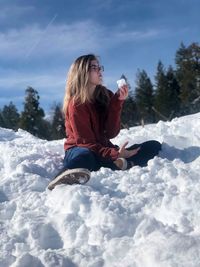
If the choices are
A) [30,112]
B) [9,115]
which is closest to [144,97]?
[30,112]

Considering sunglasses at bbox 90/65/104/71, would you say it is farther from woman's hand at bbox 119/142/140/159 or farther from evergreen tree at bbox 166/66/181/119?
evergreen tree at bbox 166/66/181/119

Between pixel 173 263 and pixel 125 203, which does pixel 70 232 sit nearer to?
pixel 125 203

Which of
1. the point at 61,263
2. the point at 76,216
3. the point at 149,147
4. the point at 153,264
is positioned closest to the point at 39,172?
the point at 149,147

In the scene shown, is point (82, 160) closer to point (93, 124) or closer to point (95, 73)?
point (93, 124)

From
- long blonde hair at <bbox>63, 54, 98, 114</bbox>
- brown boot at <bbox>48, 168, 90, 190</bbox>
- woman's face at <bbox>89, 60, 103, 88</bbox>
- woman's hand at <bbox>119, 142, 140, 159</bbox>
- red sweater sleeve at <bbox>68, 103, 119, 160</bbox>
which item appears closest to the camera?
brown boot at <bbox>48, 168, 90, 190</bbox>

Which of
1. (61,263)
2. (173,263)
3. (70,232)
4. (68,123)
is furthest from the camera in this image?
(68,123)

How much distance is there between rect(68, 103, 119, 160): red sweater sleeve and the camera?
486 centimetres

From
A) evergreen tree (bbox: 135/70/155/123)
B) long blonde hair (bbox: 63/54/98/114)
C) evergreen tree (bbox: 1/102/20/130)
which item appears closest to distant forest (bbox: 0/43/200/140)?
evergreen tree (bbox: 135/70/155/123)

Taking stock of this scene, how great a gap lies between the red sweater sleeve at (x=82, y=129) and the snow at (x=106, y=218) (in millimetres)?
522

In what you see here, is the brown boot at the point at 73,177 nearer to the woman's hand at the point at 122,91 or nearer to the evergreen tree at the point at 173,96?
the woman's hand at the point at 122,91

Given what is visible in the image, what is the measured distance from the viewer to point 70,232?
3266mm

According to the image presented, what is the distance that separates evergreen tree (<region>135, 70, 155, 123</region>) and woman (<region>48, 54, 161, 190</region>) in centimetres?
4119

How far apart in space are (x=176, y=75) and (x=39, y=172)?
42178 millimetres

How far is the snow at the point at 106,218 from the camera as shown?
2.74 meters
